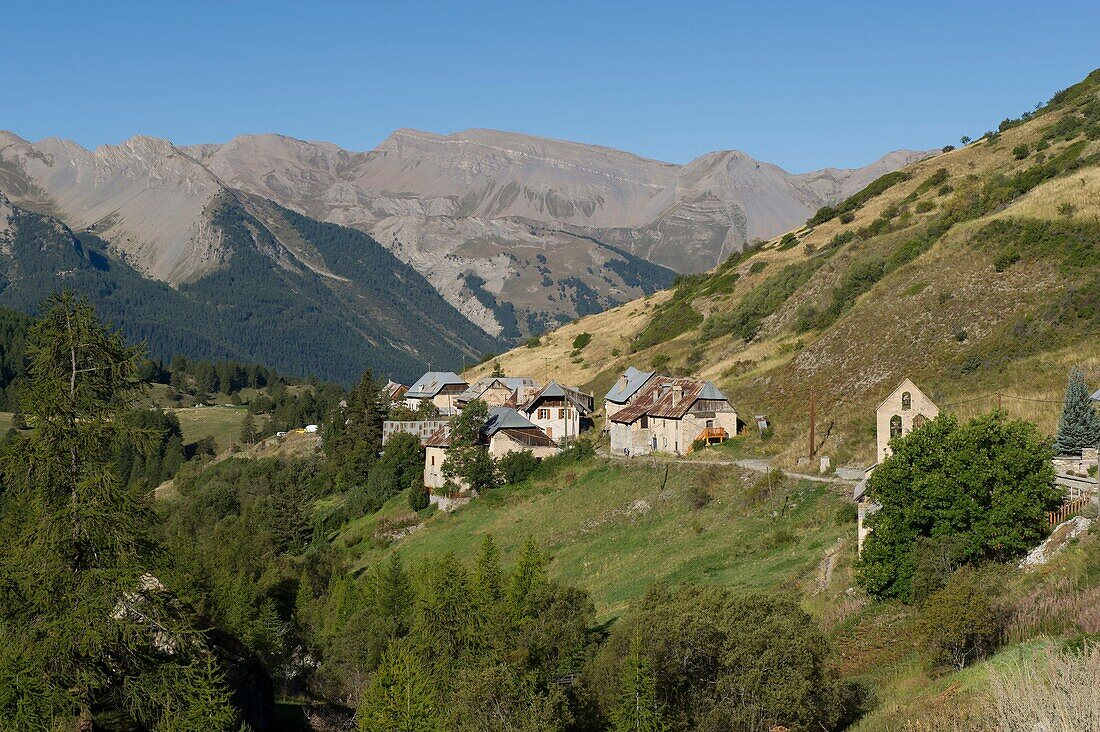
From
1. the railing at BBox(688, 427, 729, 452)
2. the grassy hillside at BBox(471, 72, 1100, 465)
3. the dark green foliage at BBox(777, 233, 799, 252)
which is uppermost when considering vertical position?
the dark green foliage at BBox(777, 233, 799, 252)

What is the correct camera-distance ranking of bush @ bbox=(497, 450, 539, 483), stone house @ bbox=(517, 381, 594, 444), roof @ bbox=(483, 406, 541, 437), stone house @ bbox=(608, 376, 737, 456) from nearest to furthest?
stone house @ bbox=(608, 376, 737, 456) < bush @ bbox=(497, 450, 539, 483) < roof @ bbox=(483, 406, 541, 437) < stone house @ bbox=(517, 381, 594, 444)

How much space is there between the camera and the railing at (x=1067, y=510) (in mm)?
31750

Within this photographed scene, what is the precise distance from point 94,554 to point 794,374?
67.7m

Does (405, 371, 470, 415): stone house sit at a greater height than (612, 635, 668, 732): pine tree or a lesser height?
greater

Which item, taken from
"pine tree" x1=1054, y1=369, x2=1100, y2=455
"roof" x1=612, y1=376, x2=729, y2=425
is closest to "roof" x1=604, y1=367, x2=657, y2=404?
"roof" x1=612, y1=376, x2=729, y2=425

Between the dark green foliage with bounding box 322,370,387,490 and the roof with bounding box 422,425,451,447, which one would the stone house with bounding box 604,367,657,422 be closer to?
the roof with bounding box 422,425,451,447

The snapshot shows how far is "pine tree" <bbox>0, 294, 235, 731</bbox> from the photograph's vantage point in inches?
734

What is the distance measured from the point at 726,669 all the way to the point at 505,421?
63.4m

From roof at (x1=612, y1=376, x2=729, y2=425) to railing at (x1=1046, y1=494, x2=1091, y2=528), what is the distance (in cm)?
4156

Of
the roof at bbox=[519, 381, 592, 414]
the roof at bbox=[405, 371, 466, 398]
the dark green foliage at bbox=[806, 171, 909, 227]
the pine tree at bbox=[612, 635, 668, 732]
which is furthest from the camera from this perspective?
the dark green foliage at bbox=[806, 171, 909, 227]

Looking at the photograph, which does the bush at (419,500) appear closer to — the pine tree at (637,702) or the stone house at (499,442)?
the stone house at (499,442)

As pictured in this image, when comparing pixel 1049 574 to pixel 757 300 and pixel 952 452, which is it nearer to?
pixel 952 452

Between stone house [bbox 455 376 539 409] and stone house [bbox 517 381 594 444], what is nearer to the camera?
stone house [bbox 517 381 594 444]

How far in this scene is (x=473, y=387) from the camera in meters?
123
